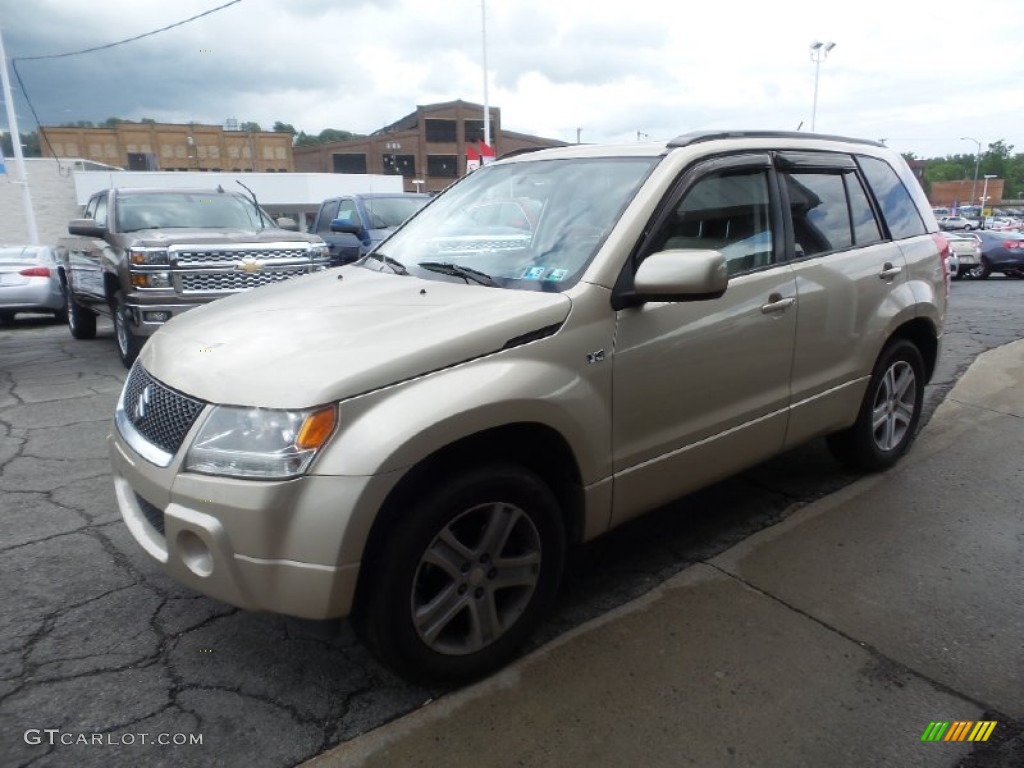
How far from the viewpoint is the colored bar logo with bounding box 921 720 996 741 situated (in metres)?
2.27

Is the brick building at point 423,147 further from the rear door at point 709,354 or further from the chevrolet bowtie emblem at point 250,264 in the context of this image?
the rear door at point 709,354

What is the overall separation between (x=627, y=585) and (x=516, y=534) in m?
0.84

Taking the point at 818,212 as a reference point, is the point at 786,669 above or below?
below

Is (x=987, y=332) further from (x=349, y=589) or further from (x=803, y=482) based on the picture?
(x=349, y=589)

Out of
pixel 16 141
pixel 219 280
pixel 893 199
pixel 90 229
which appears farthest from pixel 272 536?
pixel 16 141

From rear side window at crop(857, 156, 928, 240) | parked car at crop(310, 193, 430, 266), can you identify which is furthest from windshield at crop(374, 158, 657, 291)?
parked car at crop(310, 193, 430, 266)

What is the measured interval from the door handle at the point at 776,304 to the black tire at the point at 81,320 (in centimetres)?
891

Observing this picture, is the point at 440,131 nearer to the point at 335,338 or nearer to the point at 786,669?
the point at 335,338

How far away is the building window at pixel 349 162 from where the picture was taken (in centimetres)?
7112

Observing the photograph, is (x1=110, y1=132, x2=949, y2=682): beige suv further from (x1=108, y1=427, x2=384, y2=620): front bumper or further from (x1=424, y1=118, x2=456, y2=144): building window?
(x1=424, y1=118, x2=456, y2=144): building window

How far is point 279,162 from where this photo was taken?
68.7m

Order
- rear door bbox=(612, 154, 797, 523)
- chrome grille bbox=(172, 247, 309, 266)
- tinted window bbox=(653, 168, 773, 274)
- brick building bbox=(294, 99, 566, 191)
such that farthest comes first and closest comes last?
brick building bbox=(294, 99, 566, 191), chrome grille bbox=(172, 247, 309, 266), tinted window bbox=(653, 168, 773, 274), rear door bbox=(612, 154, 797, 523)

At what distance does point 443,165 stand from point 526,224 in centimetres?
7276

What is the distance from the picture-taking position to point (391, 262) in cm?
345
